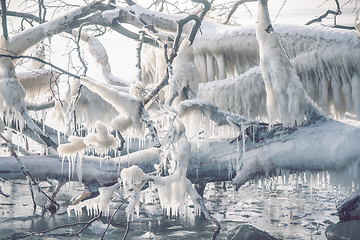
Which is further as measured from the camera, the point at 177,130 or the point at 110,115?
the point at 110,115

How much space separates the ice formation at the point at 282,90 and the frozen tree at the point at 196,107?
0.03 ft

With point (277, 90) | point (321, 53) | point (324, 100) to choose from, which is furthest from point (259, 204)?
point (277, 90)

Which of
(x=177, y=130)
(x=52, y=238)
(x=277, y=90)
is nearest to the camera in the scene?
(x=177, y=130)

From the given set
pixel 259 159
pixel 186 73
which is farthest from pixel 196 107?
pixel 259 159

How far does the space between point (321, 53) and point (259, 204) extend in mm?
3118

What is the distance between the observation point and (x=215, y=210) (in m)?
5.70

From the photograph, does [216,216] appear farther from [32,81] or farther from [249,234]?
[32,81]

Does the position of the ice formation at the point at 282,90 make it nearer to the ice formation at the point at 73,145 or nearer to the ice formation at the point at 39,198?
the ice formation at the point at 73,145

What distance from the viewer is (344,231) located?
4.07 metres

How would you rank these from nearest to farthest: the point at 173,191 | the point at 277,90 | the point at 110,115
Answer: the point at 173,191
the point at 277,90
the point at 110,115

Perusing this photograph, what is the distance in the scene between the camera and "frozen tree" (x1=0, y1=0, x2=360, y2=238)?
2.94 metres

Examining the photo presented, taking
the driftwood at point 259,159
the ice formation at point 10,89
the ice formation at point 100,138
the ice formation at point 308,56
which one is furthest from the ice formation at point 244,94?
the ice formation at point 10,89

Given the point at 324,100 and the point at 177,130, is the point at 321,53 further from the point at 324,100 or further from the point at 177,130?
the point at 177,130

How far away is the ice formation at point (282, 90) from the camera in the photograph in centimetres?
321
